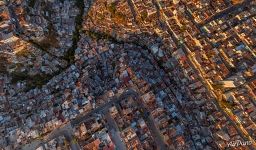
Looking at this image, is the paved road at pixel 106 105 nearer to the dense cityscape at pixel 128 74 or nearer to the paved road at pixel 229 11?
the dense cityscape at pixel 128 74

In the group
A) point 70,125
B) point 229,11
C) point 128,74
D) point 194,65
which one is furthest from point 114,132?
point 229,11

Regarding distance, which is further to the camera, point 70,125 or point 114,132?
point 70,125

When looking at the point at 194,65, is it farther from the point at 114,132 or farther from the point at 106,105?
the point at 114,132

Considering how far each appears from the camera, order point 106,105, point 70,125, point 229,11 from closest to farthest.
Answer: point 70,125 → point 106,105 → point 229,11

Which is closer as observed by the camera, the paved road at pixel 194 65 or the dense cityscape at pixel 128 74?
the paved road at pixel 194 65

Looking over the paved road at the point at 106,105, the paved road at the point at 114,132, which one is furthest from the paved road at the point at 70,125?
the paved road at the point at 114,132

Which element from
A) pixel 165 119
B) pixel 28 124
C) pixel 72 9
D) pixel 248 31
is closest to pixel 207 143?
pixel 165 119

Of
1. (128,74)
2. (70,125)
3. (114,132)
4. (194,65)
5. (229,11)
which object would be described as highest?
(229,11)

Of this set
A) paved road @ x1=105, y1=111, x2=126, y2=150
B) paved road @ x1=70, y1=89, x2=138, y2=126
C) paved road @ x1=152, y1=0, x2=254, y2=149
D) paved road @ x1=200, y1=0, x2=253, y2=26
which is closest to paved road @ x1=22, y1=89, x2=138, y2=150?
paved road @ x1=70, y1=89, x2=138, y2=126
